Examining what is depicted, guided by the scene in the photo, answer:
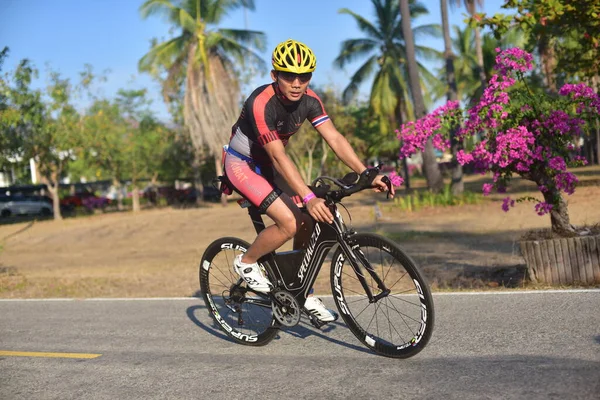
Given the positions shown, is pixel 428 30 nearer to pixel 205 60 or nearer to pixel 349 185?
pixel 205 60

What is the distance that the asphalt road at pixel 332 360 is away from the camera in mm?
3744

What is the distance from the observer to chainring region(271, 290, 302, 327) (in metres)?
4.79

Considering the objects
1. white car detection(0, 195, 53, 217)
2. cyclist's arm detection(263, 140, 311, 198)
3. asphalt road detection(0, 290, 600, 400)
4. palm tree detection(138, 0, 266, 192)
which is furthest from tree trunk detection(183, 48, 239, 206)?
cyclist's arm detection(263, 140, 311, 198)

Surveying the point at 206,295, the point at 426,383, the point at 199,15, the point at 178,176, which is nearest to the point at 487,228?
the point at 206,295

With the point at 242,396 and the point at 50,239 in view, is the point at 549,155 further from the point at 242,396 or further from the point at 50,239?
the point at 50,239

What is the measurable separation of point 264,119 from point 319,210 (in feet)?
2.60

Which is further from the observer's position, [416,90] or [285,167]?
[416,90]

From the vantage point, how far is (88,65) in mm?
44344

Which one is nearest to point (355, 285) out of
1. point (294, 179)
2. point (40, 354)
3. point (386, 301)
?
point (386, 301)

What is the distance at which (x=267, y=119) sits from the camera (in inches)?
178

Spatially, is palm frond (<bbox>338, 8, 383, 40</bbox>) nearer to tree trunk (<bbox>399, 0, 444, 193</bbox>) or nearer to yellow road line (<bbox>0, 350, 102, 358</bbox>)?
tree trunk (<bbox>399, 0, 444, 193</bbox>)

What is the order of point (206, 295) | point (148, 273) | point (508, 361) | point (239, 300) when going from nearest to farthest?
point (508, 361), point (239, 300), point (206, 295), point (148, 273)

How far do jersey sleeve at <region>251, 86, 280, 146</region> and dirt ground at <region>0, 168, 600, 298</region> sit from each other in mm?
3883

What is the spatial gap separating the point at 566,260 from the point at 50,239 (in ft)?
81.7
